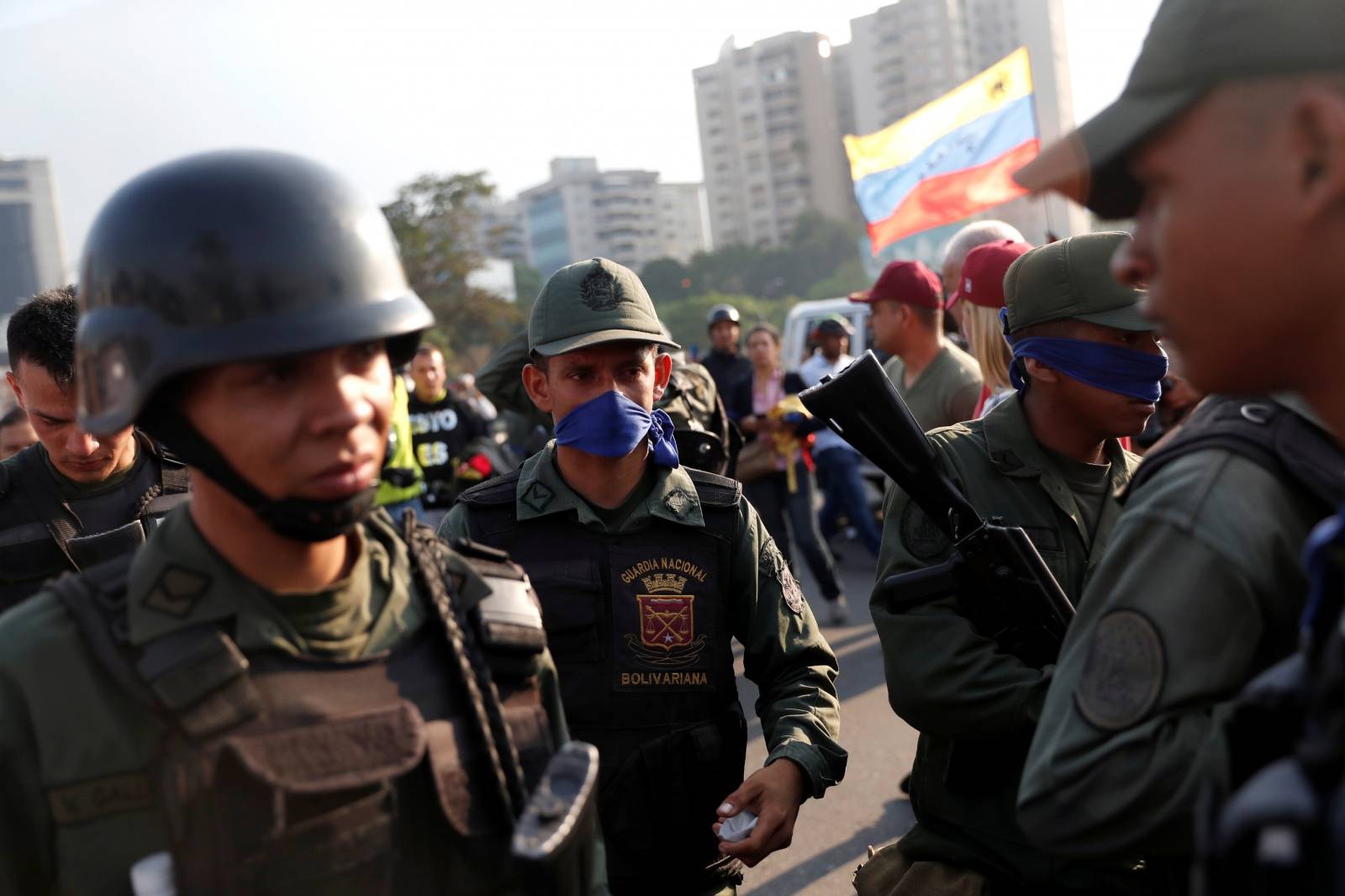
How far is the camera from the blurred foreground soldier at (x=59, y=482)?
121 inches

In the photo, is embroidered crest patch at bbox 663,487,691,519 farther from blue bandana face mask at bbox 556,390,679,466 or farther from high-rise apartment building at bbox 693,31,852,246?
high-rise apartment building at bbox 693,31,852,246

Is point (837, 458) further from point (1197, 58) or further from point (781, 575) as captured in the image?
point (1197, 58)

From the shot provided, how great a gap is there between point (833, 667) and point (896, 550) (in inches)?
14.6

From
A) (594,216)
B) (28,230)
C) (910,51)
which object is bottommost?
(594,216)

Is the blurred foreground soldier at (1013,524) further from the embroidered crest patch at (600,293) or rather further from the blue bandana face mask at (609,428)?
the embroidered crest patch at (600,293)

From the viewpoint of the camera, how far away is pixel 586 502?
2893 mm

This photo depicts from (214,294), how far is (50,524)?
1.87 metres

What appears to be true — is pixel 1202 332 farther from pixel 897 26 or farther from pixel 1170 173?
pixel 897 26

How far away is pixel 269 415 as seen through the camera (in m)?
1.59

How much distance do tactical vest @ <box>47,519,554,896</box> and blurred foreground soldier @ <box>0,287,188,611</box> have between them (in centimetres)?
161

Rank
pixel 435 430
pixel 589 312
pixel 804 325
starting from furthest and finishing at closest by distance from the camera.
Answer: pixel 804 325
pixel 435 430
pixel 589 312

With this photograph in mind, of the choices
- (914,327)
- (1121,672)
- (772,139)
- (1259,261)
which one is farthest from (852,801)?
(772,139)

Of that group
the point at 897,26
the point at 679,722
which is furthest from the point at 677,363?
the point at 897,26

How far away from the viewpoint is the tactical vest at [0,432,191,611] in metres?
3.03
